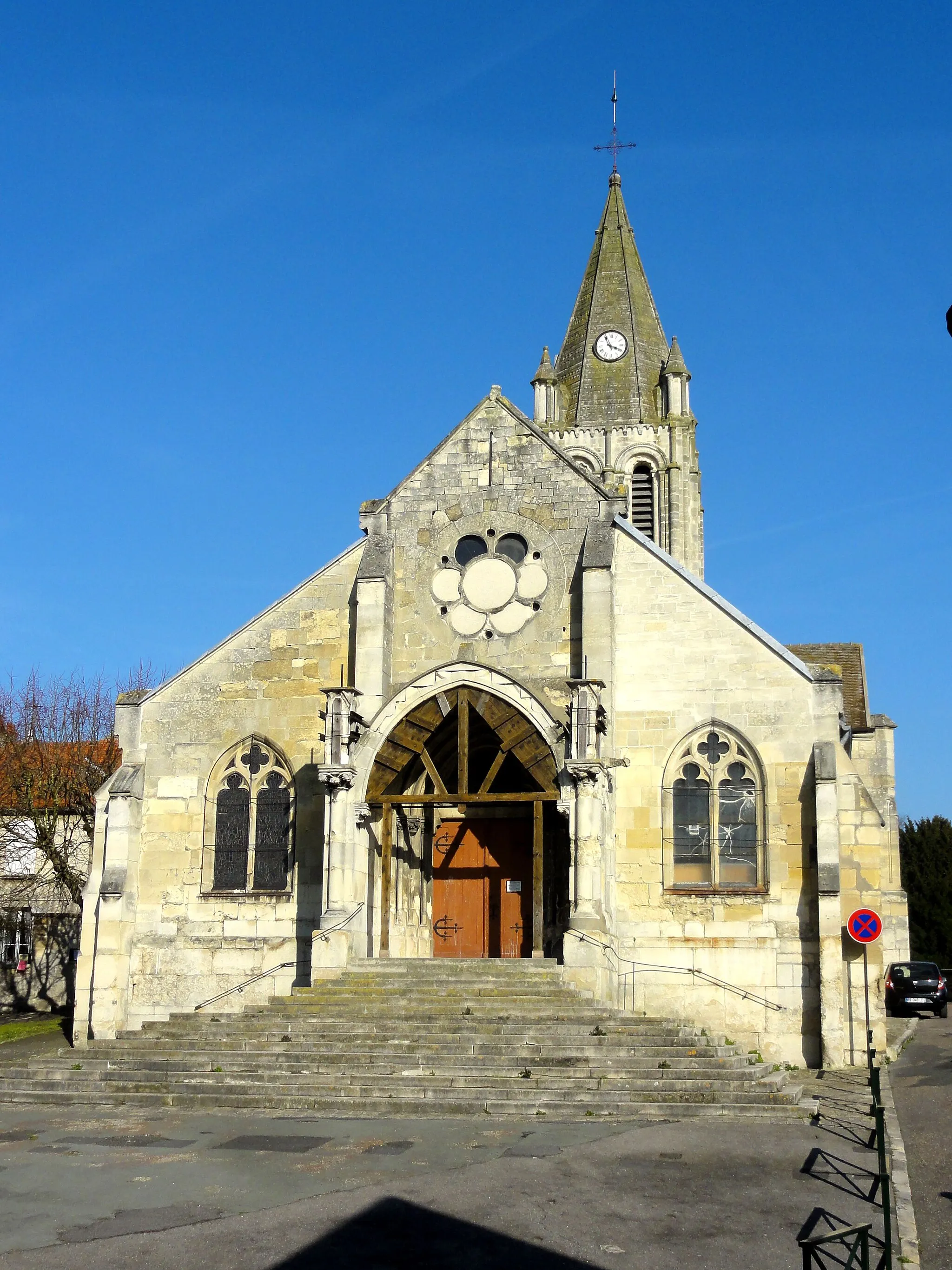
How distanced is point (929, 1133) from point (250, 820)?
1156 cm

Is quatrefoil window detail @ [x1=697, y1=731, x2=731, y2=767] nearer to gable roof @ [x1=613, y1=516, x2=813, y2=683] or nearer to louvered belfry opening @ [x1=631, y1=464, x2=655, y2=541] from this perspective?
gable roof @ [x1=613, y1=516, x2=813, y2=683]

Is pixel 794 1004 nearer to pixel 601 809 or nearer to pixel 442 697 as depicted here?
pixel 601 809

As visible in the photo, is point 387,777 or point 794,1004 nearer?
point 794,1004

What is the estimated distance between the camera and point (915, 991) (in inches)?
1156

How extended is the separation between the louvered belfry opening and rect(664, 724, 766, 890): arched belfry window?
2481 cm

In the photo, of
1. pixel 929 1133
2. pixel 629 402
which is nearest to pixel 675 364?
pixel 629 402

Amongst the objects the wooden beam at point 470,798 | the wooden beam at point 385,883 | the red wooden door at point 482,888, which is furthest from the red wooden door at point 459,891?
the wooden beam at point 470,798

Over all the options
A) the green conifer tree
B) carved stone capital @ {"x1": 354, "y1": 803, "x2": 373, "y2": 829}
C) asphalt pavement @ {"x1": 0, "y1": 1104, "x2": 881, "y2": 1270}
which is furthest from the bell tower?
asphalt pavement @ {"x1": 0, "y1": 1104, "x2": 881, "y2": 1270}

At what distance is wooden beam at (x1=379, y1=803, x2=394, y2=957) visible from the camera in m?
20.6

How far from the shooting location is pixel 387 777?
20516 mm

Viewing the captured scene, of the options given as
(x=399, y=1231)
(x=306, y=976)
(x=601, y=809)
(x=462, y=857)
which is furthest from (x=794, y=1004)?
(x=399, y=1231)

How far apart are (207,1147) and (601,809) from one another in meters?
8.16

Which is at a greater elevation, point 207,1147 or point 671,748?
point 671,748

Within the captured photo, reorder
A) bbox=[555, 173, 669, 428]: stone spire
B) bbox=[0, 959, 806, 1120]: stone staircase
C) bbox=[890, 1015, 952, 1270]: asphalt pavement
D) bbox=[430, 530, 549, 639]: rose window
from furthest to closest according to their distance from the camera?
bbox=[555, 173, 669, 428]: stone spire
bbox=[430, 530, 549, 639]: rose window
bbox=[0, 959, 806, 1120]: stone staircase
bbox=[890, 1015, 952, 1270]: asphalt pavement
